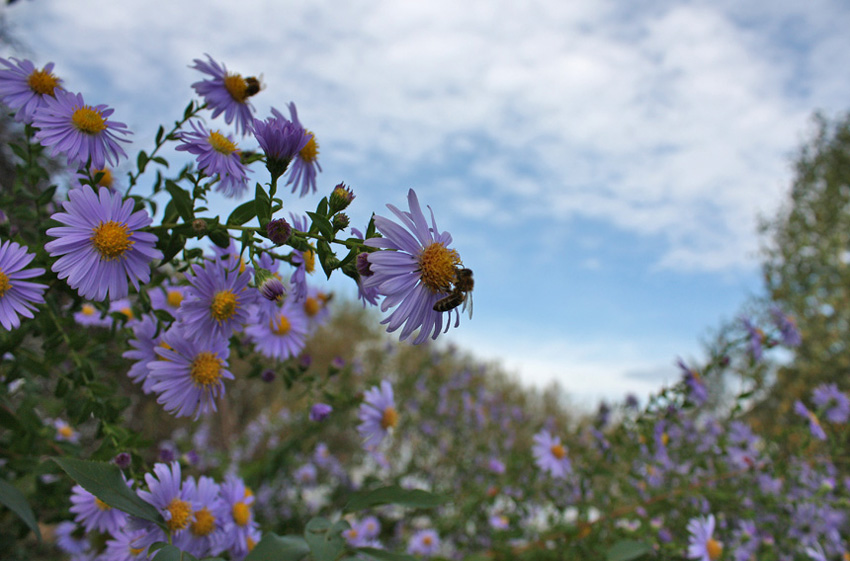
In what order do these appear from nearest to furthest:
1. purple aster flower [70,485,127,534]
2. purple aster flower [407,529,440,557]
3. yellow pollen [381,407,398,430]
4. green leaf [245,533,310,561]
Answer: green leaf [245,533,310,561] < purple aster flower [70,485,127,534] < yellow pollen [381,407,398,430] < purple aster flower [407,529,440,557]

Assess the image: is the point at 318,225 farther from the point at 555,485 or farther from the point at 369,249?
A: the point at 555,485

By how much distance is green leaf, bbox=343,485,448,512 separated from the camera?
91 centimetres

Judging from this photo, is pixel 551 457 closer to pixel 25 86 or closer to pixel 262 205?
pixel 262 205

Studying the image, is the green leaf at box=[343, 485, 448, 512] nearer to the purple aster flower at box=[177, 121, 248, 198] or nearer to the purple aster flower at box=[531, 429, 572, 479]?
the purple aster flower at box=[177, 121, 248, 198]

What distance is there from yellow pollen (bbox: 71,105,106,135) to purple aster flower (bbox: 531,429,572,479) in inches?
74.6

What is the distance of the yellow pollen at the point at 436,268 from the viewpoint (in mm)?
755

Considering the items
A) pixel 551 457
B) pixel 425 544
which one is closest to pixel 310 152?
pixel 551 457

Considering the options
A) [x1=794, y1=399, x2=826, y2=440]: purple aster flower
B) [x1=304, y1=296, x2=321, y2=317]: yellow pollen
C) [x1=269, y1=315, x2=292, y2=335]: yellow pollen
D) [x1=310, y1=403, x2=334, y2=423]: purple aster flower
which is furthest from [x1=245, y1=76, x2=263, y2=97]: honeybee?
[x1=794, y1=399, x2=826, y2=440]: purple aster flower

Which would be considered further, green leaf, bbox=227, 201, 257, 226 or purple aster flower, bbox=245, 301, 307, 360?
purple aster flower, bbox=245, 301, 307, 360

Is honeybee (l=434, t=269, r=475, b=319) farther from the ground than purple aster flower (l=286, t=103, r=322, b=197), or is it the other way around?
purple aster flower (l=286, t=103, r=322, b=197)

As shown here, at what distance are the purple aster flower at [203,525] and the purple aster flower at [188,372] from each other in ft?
0.47

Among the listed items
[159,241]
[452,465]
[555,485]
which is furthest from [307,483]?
[159,241]

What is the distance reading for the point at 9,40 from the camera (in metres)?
4.62

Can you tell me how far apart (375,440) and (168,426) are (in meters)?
5.32
